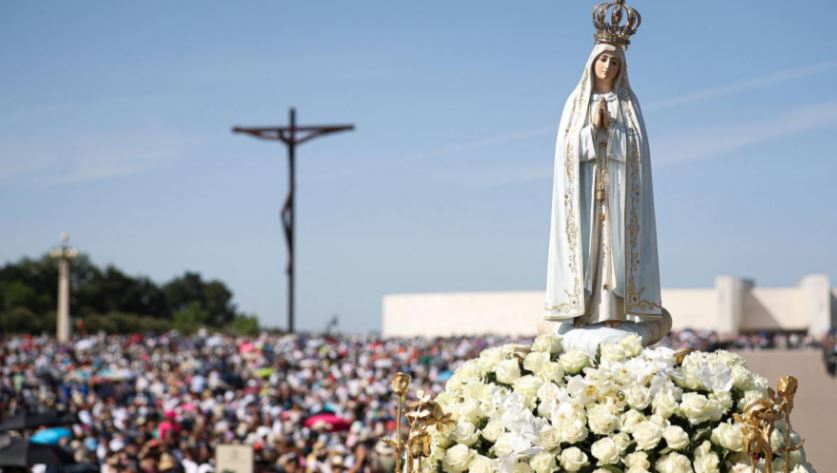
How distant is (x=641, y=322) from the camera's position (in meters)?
6.20

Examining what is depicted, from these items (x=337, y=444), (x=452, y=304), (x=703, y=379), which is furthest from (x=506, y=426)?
(x=452, y=304)

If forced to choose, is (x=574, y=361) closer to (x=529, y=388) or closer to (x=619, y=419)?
(x=529, y=388)

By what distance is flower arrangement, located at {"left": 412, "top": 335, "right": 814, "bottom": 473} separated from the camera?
16.5 feet

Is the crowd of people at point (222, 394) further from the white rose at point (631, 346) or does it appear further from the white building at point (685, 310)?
the white building at point (685, 310)

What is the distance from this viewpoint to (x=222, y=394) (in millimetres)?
23078

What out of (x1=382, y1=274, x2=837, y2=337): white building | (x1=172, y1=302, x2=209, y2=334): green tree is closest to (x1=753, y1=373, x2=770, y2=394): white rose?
(x1=382, y1=274, x2=837, y2=337): white building

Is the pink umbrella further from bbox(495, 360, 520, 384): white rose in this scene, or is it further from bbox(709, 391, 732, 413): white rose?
bbox(709, 391, 732, 413): white rose

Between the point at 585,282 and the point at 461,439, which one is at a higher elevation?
the point at 585,282

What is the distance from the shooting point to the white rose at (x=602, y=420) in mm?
5090

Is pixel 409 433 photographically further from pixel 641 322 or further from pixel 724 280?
pixel 724 280

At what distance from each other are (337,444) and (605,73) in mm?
9892

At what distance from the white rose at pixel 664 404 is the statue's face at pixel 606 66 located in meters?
1.90

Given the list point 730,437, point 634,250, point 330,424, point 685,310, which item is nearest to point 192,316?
point 685,310

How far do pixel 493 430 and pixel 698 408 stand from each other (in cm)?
92
